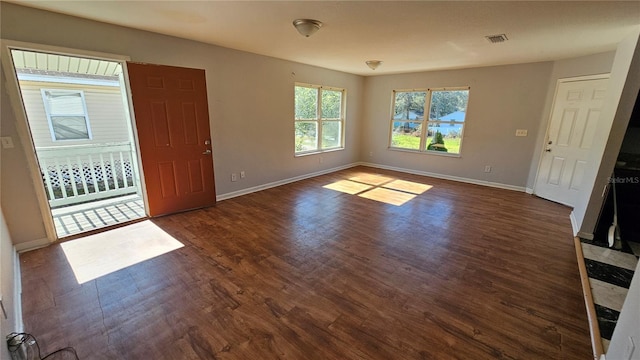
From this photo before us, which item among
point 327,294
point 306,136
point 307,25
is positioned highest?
point 307,25

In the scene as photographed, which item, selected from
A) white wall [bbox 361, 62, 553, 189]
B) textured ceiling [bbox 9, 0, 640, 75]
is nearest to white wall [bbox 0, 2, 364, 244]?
textured ceiling [bbox 9, 0, 640, 75]

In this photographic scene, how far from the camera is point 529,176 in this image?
4.98m

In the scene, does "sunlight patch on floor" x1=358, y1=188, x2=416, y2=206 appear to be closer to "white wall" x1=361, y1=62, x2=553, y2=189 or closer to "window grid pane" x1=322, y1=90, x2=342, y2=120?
"white wall" x1=361, y1=62, x2=553, y2=189

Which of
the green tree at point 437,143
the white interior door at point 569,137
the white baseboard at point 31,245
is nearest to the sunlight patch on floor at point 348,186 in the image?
the green tree at point 437,143

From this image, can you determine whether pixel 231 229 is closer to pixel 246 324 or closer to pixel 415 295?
pixel 246 324

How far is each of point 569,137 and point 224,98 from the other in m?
5.53

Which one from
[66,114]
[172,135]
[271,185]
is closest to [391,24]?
[172,135]

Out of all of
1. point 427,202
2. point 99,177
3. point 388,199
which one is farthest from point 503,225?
point 99,177

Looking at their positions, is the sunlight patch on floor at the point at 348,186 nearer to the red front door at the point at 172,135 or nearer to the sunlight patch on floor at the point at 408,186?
the sunlight patch on floor at the point at 408,186

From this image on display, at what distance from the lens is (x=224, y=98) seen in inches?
160

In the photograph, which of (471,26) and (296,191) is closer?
(471,26)

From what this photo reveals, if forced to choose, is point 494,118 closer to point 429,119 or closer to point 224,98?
point 429,119

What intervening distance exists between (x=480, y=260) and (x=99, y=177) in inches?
222

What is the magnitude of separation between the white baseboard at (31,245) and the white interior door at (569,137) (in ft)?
22.5
